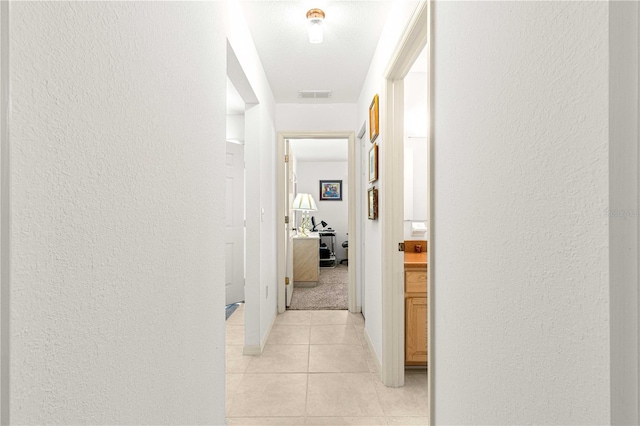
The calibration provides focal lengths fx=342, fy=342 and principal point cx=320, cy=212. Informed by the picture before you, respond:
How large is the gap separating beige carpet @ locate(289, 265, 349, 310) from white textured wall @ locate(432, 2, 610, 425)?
10.1 ft

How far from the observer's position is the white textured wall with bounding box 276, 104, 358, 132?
3836mm

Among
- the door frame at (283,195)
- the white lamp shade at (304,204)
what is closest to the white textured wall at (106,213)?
the door frame at (283,195)

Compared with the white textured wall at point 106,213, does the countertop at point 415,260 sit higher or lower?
lower

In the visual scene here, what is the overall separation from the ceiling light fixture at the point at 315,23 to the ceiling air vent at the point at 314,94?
4.27 ft

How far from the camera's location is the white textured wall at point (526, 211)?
1.95ft

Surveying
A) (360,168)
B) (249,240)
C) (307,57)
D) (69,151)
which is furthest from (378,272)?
(69,151)

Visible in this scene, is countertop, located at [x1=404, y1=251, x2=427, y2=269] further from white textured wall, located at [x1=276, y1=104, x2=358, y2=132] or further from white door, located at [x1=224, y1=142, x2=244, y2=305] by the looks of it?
white door, located at [x1=224, y1=142, x2=244, y2=305]

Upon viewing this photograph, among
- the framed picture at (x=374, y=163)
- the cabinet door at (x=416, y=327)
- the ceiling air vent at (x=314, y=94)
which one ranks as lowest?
the cabinet door at (x=416, y=327)

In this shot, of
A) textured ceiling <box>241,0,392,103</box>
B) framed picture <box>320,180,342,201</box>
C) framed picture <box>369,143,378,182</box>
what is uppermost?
textured ceiling <box>241,0,392,103</box>

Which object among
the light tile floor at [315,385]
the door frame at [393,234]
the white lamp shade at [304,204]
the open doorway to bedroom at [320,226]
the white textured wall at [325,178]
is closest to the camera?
the light tile floor at [315,385]

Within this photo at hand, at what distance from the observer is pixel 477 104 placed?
39.5 inches

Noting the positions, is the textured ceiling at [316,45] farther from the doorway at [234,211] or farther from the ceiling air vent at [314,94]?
the doorway at [234,211]
